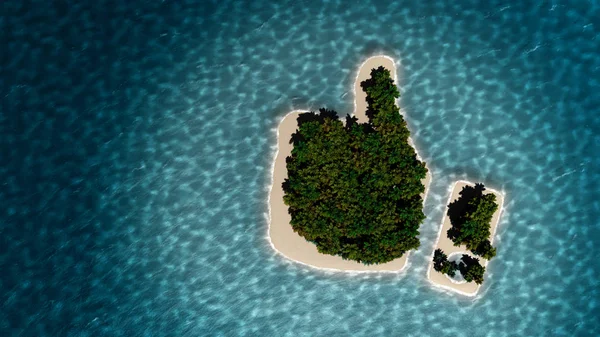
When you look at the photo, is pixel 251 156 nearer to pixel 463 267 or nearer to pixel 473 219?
pixel 473 219

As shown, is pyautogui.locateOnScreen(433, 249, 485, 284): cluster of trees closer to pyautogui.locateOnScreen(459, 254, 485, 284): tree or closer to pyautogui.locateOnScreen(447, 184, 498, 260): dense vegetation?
pyautogui.locateOnScreen(459, 254, 485, 284): tree

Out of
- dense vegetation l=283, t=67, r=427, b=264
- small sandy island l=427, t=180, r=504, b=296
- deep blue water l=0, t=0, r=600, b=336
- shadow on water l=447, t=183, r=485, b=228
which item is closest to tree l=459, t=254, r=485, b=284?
small sandy island l=427, t=180, r=504, b=296

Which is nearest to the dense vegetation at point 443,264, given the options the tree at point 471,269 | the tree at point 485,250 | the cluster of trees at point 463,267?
the cluster of trees at point 463,267

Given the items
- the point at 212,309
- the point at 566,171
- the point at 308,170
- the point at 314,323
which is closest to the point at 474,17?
the point at 566,171

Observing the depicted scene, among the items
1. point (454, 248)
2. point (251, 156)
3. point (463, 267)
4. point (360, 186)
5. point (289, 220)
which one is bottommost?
point (463, 267)

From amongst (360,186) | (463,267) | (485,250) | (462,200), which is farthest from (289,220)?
(485,250)

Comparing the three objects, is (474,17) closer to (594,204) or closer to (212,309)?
(594,204)
